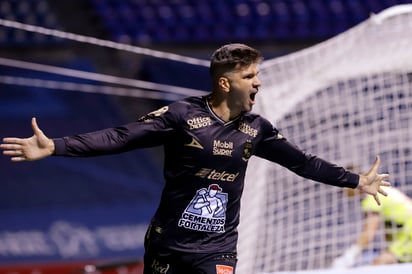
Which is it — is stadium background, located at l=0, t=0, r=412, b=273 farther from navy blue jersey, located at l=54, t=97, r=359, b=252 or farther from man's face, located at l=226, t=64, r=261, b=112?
man's face, located at l=226, t=64, r=261, b=112

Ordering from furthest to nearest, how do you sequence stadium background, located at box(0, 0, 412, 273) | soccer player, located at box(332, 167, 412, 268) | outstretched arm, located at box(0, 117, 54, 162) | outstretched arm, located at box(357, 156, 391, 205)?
1. stadium background, located at box(0, 0, 412, 273)
2. soccer player, located at box(332, 167, 412, 268)
3. outstretched arm, located at box(357, 156, 391, 205)
4. outstretched arm, located at box(0, 117, 54, 162)

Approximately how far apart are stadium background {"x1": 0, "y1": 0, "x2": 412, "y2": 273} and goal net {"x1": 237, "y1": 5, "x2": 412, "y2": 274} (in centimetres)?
450

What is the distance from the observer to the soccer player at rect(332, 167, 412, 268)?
24.3ft

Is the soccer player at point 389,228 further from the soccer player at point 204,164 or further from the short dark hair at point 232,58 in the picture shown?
the short dark hair at point 232,58

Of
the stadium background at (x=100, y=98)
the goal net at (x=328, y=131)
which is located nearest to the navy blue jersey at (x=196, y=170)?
the goal net at (x=328, y=131)

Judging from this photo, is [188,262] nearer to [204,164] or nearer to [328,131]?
[204,164]

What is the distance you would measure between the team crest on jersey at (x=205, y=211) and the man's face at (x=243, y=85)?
0.45 metres

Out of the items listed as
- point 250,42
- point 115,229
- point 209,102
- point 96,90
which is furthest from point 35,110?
point 209,102

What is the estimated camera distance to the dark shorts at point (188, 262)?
5160 mm

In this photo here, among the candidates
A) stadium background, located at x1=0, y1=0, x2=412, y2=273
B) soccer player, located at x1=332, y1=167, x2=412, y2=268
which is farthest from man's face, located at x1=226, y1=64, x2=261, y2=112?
stadium background, located at x1=0, y1=0, x2=412, y2=273

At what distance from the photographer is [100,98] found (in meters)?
13.0

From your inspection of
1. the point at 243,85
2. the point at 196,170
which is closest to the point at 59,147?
the point at 196,170

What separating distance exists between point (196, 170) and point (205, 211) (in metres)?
0.22

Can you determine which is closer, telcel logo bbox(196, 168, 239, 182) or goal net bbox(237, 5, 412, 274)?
telcel logo bbox(196, 168, 239, 182)
